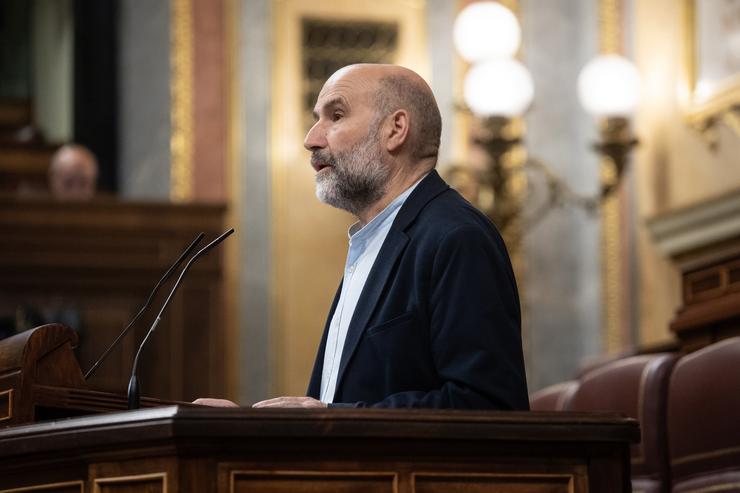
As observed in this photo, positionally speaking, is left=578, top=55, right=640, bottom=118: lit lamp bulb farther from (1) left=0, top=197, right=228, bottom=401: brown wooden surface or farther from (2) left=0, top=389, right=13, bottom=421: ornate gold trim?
(2) left=0, top=389, right=13, bottom=421: ornate gold trim

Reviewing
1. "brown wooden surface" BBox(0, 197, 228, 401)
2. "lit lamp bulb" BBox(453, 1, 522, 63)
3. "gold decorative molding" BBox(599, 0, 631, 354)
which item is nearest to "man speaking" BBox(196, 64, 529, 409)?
"brown wooden surface" BBox(0, 197, 228, 401)

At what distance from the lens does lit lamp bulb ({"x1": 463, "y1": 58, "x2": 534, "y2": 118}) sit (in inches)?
294

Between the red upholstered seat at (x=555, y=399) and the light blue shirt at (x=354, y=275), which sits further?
the red upholstered seat at (x=555, y=399)

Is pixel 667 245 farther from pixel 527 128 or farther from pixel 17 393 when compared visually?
pixel 17 393

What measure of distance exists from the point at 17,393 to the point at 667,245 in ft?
17.5

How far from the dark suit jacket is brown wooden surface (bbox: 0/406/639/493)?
263mm

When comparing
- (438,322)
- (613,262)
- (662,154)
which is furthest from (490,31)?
(438,322)

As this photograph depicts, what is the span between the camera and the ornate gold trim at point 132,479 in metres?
2.26

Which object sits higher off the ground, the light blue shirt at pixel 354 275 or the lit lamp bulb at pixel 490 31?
the lit lamp bulb at pixel 490 31

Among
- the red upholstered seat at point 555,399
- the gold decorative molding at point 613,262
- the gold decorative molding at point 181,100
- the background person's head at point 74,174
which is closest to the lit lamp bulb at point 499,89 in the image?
the gold decorative molding at point 613,262

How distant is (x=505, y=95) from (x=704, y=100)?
2.98 ft

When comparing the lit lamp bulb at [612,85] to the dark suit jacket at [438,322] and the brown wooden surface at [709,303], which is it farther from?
the dark suit jacket at [438,322]

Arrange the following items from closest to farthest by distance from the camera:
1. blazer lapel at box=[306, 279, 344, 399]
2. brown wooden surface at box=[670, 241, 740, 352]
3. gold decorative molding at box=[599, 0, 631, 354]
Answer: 1. blazer lapel at box=[306, 279, 344, 399]
2. brown wooden surface at box=[670, 241, 740, 352]
3. gold decorative molding at box=[599, 0, 631, 354]

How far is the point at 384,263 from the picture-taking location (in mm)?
2939
